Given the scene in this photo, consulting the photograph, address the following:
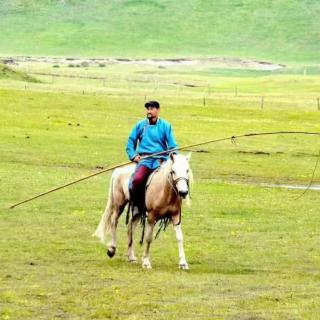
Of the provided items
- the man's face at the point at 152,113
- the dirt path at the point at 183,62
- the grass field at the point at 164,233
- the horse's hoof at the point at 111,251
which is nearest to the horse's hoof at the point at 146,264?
the grass field at the point at 164,233

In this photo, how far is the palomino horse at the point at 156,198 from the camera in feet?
53.4

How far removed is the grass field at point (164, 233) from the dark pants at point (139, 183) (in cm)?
104

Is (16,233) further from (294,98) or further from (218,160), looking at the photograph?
(294,98)

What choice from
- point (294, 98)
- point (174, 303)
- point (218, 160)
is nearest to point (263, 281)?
point (174, 303)

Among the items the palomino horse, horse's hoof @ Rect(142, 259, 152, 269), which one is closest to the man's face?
the palomino horse

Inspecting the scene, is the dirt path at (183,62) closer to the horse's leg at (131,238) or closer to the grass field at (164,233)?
the grass field at (164,233)

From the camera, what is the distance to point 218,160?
3809 cm

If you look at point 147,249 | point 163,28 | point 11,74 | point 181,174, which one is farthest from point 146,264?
point 163,28

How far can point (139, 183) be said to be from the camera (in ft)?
55.9

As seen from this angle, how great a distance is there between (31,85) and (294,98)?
18012 millimetres

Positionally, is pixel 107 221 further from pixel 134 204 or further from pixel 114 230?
pixel 134 204

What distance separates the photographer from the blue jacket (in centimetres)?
1698

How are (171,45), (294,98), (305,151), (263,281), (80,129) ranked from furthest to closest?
(171,45) → (294,98) → (80,129) → (305,151) → (263,281)

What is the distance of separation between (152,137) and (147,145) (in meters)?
0.15
